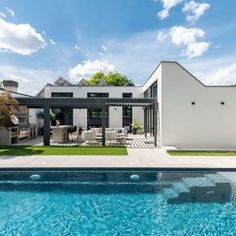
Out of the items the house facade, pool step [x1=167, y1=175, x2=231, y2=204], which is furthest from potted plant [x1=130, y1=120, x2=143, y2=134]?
pool step [x1=167, y1=175, x2=231, y2=204]

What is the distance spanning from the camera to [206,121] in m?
15.5

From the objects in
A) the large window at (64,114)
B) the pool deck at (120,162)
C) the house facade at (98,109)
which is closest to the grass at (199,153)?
the pool deck at (120,162)

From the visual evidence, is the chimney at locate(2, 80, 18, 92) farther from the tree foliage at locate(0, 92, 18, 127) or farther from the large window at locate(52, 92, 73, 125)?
the tree foliage at locate(0, 92, 18, 127)

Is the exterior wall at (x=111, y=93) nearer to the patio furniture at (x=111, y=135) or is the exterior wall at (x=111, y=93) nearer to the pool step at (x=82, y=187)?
the patio furniture at (x=111, y=135)

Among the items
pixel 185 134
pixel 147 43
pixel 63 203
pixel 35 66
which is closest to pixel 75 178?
pixel 63 203

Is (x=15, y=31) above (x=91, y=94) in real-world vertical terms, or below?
above

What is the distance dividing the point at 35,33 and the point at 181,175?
13951 millimetres

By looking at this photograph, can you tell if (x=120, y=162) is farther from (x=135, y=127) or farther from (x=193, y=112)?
(x=135, y=127)

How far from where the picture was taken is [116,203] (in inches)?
265

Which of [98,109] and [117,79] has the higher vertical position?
[117,79]

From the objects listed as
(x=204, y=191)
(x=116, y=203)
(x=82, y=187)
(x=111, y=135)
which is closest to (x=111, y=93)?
(x=111, y=135)

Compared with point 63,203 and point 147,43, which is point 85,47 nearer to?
point 147,43

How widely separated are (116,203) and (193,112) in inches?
402

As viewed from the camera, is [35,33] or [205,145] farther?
[35,33]
